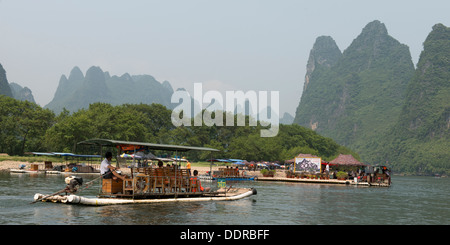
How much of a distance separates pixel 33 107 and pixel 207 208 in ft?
226

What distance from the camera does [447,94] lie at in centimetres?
19812

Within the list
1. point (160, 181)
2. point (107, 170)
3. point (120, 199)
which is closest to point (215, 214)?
point (160, 181)

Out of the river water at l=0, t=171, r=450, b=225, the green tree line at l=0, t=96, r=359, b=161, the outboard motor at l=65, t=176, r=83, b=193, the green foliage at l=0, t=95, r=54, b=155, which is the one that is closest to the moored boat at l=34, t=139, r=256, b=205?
the outboard motor at l=65, t=176, r=83, b=193

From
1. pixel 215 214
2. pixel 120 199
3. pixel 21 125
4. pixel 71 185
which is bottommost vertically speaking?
pixel 215 214

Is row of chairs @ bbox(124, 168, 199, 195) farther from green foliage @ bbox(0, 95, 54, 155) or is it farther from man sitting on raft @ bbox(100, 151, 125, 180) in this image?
green foliage @ bbox(0, 95, 54, 155)

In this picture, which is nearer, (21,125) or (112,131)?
(21,125)

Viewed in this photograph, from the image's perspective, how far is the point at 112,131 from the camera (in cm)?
7506

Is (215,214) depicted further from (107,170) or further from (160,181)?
(107,170)

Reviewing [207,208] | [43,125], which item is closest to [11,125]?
[43,125]

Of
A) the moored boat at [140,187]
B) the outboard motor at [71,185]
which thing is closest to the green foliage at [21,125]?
the moored boat at [140,187]

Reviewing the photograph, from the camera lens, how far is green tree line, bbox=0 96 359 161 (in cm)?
6600

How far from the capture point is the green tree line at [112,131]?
66.0 metres

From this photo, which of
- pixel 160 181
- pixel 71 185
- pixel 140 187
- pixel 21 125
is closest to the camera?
pixel 71 185
